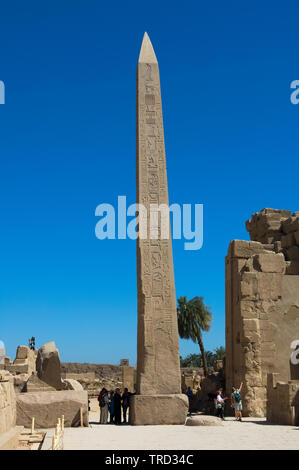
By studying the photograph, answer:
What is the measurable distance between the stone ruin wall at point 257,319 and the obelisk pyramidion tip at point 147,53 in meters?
4.63

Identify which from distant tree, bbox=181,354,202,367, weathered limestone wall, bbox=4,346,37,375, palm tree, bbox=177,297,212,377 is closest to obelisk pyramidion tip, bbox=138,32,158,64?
weathered limestone wall, bbox=4,346,37,375

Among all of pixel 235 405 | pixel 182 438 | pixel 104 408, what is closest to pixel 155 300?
pixel 104 408

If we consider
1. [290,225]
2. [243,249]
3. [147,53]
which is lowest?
[243,249]

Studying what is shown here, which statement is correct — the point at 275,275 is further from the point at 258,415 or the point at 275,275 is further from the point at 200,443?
the point at 200,443

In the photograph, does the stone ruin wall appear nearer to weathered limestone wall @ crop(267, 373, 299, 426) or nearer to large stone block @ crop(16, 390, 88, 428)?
weathered limestone wall @ crop(267, 373, 299, 426)

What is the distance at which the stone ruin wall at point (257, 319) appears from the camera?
13305 mm

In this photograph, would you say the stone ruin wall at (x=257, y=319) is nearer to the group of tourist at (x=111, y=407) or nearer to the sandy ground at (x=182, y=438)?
the group of tourist at (x=111, y=407)

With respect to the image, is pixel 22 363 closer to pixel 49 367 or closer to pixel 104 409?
pixel 104 409

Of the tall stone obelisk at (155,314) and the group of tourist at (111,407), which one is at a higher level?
the tall stone obelisk at (155,314)

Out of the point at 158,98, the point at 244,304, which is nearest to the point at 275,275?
the point at 244,304

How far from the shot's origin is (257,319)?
44.8 feet

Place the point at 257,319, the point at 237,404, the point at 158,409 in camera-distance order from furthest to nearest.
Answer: the point at 257,319, the point at 237,404, the point at 158,409

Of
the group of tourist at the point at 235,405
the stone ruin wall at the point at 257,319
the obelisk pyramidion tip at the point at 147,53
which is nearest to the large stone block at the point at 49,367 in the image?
the group of tourist at the point at 235,405

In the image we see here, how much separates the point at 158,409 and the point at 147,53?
7239mm
